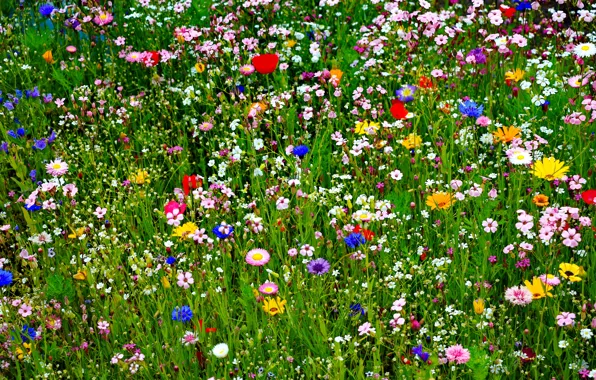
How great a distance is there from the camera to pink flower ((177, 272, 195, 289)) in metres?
2.92

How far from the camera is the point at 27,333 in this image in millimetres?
2824

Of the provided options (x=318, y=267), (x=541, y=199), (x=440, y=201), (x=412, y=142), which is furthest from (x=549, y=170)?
(x=318, y=267)

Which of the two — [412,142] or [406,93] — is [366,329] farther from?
[406,93]

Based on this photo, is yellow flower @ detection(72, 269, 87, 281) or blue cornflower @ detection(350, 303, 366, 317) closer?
blue cornflower @ detection(350, 303, 366, 317)

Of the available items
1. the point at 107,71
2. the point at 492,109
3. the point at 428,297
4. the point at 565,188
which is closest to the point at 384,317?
the point at 428,297

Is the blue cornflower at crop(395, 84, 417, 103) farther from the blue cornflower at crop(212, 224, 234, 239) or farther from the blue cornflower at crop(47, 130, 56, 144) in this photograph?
the blue cornflower at crop(47, 130, 56, 144)

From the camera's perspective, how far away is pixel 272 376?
106 inches

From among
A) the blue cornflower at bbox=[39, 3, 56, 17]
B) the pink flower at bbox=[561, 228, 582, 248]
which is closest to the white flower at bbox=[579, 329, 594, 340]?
the pink flower at bbox=[561, 228, 582, 248]

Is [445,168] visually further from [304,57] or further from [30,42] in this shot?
[30,42]

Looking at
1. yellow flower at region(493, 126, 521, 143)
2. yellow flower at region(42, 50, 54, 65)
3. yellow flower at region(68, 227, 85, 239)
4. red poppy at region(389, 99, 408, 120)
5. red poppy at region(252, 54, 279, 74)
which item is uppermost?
yellow flower at region(42, 50, 54, 65)

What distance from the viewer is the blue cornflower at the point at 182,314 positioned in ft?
8.98

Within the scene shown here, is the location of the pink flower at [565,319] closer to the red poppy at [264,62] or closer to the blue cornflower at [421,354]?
the blue cornflower at [421,354]

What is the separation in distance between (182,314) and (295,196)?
0.90 metres

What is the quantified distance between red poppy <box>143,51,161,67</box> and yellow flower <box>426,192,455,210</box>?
204cm
